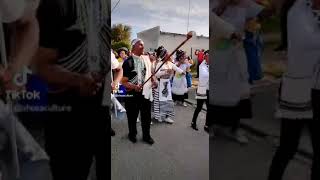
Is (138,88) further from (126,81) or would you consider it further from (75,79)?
(75,79)

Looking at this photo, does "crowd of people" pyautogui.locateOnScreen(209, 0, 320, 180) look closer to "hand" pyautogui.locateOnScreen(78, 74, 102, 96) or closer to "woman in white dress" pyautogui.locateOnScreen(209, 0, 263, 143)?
"woman in white dress" pyautogui.locateOnScreen(209, 0, 263, 143)

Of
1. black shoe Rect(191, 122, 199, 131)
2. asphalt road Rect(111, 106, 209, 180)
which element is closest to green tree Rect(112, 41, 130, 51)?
asphalt road Rect(111, 106, 209, 180)

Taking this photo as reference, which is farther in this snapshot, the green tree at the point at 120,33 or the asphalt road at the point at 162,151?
A: the asphalt road at the point at 162,151

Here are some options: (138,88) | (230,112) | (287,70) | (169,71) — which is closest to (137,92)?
(138,88)

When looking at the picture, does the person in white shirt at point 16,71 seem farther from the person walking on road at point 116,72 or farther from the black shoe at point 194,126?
the black shoe at point 194,126

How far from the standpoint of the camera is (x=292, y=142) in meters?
1.69

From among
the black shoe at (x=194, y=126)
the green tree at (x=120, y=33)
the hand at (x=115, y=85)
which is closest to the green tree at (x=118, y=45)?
the green tree at (x=120, y=33)

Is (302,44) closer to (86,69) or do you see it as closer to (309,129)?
(309,129)

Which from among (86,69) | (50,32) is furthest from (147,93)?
(50,32)

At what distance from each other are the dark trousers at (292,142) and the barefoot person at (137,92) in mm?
548

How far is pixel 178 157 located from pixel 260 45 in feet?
1.87

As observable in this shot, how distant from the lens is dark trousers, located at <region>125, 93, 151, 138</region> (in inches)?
64.1

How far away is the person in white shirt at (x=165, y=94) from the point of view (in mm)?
1634

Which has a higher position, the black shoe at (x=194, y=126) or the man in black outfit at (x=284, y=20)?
the man in black outfit at (x=284, y=20)
